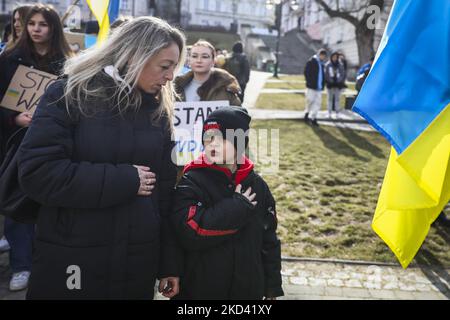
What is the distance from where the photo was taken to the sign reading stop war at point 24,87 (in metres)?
3.04

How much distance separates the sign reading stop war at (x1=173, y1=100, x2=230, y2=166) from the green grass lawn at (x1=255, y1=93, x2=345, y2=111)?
9.99 m

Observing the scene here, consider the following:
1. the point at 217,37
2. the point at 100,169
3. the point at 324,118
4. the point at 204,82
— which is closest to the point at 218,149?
the point at 100,169

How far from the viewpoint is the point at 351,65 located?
120ft

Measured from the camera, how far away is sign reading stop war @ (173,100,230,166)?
3838 millimetres

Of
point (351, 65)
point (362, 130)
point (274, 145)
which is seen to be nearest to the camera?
point (274, 145)

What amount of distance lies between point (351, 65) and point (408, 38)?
37.0 m

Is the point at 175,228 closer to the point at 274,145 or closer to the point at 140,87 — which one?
the point at 140,87

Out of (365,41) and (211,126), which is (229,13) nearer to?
(365,41)

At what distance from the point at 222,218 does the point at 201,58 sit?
7.06 feet

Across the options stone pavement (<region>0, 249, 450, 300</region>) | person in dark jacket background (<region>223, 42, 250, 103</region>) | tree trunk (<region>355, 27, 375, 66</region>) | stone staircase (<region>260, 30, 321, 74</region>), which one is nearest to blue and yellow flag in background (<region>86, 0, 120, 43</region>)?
stone pavement (<region>0, 249, 450, 300</region>)

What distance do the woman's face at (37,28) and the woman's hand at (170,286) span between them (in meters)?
2.06

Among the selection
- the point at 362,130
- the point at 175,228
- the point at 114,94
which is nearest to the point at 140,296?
the point at 175,228

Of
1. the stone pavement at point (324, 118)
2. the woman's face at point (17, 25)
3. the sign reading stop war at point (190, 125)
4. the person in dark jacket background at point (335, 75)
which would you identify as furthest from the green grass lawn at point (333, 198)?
the woman's face at point (17, 25)

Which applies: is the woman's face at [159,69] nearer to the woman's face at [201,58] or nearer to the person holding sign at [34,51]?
the person holding sign at [34,51]
